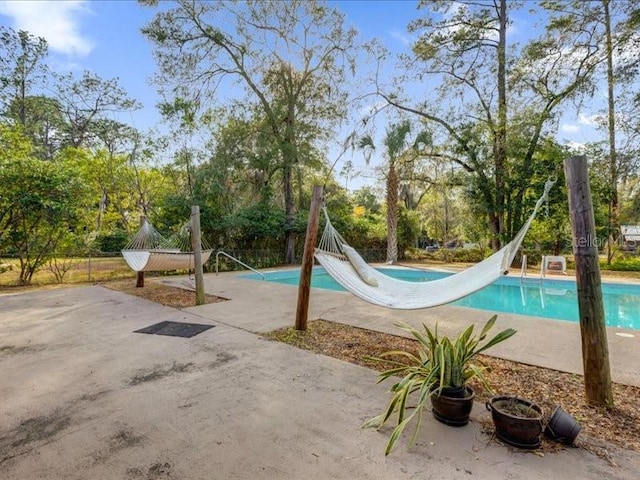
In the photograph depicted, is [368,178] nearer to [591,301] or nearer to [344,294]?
[344,294]

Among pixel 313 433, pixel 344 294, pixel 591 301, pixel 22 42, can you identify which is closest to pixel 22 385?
pixel 313 433

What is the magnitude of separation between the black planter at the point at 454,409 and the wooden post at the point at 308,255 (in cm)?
168

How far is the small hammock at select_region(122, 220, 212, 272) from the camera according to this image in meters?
5.39

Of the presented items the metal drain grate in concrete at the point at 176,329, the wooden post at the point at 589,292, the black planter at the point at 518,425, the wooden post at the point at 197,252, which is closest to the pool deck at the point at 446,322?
the wooden post at the point at 197,252

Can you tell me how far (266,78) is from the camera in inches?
400

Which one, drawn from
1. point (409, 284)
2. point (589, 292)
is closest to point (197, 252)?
point (409, 284)

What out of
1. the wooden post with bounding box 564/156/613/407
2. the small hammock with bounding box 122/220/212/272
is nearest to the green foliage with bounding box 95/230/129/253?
the small hammock with bounding box 122/220/212/272

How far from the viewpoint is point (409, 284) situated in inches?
125

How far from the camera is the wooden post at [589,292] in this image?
1796 millimetres

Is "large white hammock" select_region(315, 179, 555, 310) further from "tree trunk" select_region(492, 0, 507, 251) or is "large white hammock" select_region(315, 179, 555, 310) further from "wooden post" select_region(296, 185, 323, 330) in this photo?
"tree trunk" select_region(492, 0, 507, 251)

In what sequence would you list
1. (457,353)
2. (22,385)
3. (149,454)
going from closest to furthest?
(149,454)
(457,353)
(22,385)

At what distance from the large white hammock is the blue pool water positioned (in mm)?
1622

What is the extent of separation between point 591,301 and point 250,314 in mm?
3321

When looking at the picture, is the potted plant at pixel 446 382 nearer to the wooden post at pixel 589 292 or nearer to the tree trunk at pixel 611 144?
the wooden post at pixel 589 292
